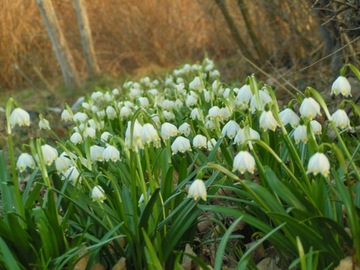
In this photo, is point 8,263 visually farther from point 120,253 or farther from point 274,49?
point 274,49

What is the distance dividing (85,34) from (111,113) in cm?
751

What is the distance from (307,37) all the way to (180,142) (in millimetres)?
5526

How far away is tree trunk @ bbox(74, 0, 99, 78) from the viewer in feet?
39.5

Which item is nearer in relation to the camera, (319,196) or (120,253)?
(319,196)

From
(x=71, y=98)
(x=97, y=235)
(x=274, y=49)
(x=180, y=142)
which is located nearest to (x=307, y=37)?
(x=274, y=49)

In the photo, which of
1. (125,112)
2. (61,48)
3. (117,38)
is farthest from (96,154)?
(117,38)

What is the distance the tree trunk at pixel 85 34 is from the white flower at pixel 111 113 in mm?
7237

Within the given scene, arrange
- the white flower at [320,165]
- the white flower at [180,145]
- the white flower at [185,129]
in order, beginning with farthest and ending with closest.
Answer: the white flower at [185,129] → the white flower at [180,145] → the white flower at [320,165]

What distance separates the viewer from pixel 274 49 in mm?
8828

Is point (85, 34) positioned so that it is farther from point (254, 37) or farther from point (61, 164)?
point (61, 164)

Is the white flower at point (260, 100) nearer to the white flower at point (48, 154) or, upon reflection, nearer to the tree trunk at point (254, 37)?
the white flower at point (48, 154)

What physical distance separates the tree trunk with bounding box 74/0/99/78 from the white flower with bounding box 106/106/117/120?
23.7 ft

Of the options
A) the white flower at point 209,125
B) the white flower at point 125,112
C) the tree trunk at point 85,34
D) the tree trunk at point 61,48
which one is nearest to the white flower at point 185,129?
the white flower at point 209,125

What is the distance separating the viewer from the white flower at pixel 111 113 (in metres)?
5.08
